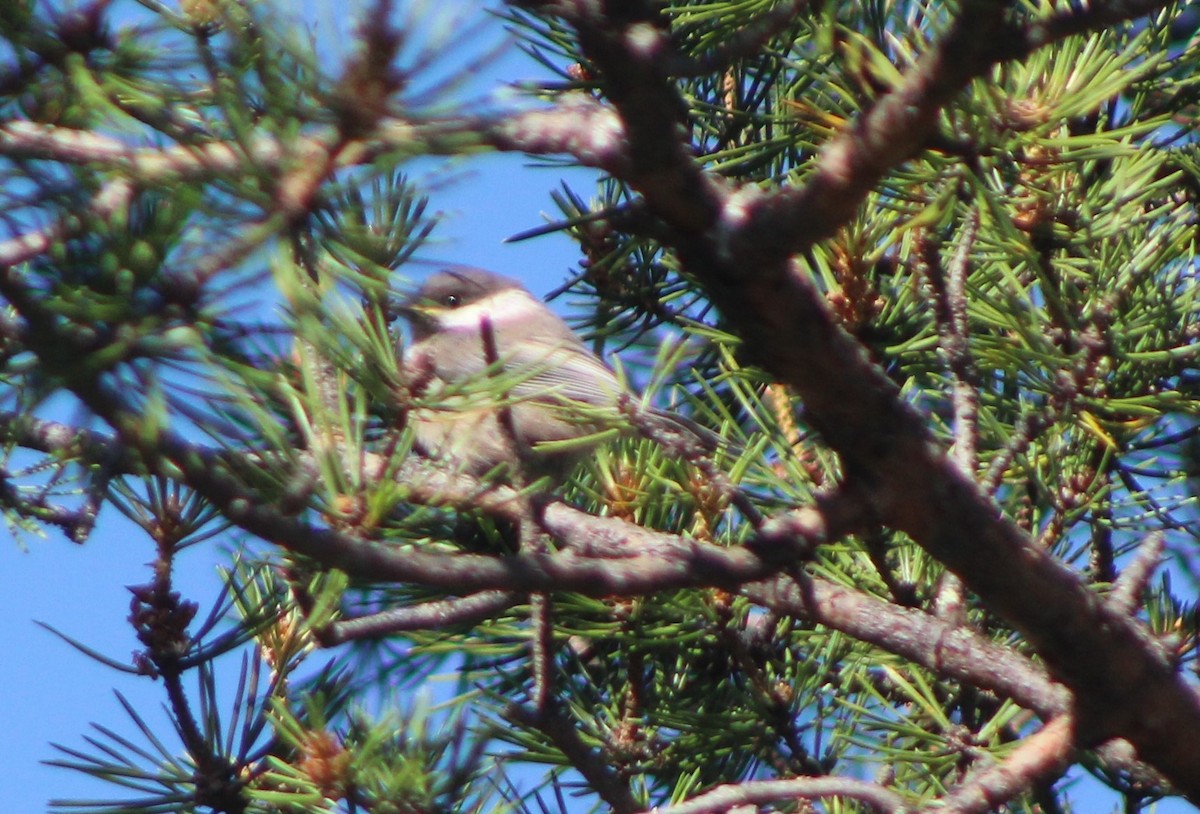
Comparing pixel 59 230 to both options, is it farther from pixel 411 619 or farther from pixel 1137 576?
pixel 1137 576

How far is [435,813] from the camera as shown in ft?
4.39

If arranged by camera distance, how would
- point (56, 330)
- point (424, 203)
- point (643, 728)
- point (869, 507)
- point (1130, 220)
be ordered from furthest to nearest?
point (643, 728), point (1130, 220), point (424, 203), point (869, 507), point (56, 330)

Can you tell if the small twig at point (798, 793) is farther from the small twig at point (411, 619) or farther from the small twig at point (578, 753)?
the small twig at point (411, 619)

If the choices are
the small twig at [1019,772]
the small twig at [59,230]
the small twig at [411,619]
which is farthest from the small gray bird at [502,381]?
the small twig at [1019,772]

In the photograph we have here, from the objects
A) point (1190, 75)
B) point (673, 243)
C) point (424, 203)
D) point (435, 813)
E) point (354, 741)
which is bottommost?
point (435, 813)

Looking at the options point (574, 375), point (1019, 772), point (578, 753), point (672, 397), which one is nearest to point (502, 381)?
point (578, 753)

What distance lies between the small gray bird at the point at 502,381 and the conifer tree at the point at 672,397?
2cm

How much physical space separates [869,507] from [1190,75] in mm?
982

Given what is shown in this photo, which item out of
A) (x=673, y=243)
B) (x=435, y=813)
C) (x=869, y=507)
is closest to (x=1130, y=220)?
(x=869, y=507)

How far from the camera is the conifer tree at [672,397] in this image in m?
0.78

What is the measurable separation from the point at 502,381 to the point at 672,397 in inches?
43.6

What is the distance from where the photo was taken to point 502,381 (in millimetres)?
1009

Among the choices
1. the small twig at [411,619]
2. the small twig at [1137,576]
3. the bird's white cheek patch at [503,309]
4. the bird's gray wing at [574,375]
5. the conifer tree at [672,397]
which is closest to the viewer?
the conifer tree at [672,397]

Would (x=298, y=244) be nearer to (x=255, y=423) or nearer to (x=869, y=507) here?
(x=255, y=423)
